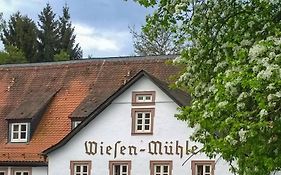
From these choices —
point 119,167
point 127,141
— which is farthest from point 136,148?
point 119,167

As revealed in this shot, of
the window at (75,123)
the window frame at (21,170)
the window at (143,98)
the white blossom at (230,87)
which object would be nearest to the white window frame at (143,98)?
the window at (143,98)

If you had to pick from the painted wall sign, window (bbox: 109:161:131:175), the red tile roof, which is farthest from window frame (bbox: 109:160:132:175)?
the red tile roof

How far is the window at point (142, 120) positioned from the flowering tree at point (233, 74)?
1480 centimetres

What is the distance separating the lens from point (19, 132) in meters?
39.5

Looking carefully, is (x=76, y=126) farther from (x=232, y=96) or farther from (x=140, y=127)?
(x=232, y=96)

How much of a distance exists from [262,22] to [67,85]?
23934 millimetres

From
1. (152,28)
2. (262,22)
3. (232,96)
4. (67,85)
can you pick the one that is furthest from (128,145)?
(232,96)

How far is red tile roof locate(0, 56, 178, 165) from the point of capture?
38.8 meters

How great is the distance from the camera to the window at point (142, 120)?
1405 inches

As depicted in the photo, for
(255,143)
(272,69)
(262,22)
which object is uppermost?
(262,22)

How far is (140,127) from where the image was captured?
118 feet

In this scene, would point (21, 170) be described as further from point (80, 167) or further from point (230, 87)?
point (230, 87)

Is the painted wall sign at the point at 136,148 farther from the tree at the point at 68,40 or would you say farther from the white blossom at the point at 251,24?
the tree at the point at 68,40

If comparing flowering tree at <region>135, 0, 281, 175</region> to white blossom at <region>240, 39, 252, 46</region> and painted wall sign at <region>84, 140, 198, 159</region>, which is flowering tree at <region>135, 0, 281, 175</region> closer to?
white blossom at <region>240, 39, 252, 46</region>
